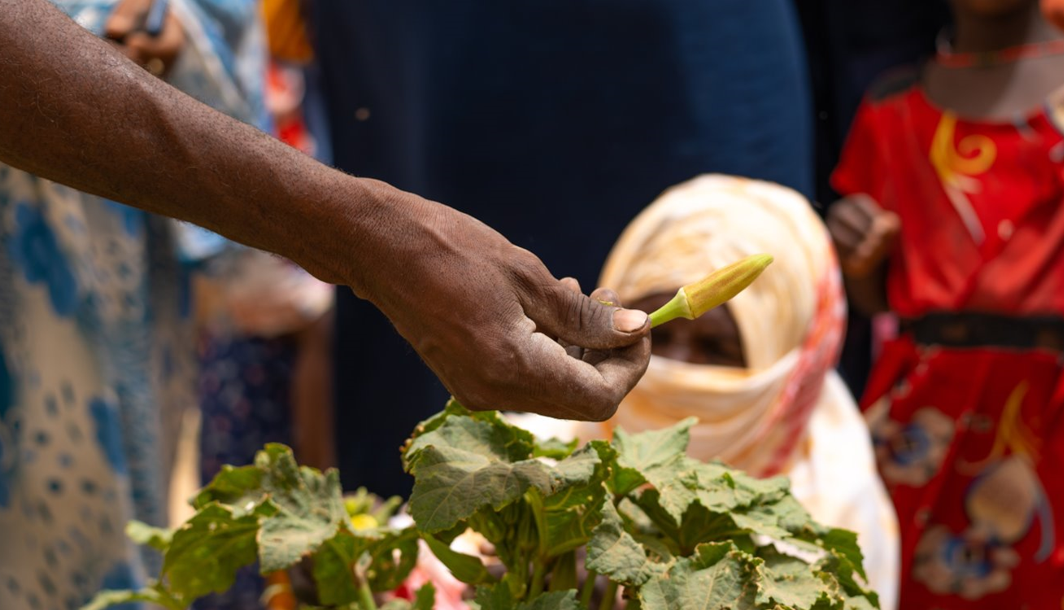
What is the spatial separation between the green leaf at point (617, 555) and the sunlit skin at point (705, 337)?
1.02m

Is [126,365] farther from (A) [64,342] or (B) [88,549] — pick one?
(B) [88,549]

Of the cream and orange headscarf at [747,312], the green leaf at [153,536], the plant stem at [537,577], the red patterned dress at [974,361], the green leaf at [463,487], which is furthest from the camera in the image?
the red patterned dress at [974,361]

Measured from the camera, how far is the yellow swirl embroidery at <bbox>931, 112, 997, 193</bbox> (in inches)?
91.4

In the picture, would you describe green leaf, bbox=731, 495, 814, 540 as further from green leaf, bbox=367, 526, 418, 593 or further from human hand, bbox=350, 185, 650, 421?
green leaf, bbox=367, 526, 418, 593

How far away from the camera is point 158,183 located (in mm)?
931

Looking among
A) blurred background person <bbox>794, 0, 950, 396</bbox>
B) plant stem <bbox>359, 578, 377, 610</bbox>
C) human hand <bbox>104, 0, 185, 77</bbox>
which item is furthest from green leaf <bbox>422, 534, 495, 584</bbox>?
blurred background person <bbox>794, 0, 950, 396</bbox>

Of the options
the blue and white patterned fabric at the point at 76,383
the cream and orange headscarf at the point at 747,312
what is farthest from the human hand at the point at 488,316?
the blue and white patterned fabric at the point at 76,383

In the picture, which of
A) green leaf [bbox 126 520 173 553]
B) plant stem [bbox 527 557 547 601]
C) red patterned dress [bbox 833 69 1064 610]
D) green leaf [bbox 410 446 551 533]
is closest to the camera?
green leaf [bbox 410 446 551 533]

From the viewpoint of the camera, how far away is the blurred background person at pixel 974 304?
2260 millimetres

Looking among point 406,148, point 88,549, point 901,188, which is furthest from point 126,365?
point 901,188

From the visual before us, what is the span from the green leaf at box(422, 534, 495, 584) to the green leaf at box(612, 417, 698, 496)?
0.41 ft

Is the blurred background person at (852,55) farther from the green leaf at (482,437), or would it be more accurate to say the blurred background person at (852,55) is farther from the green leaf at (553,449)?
the green leaf at (482,437)

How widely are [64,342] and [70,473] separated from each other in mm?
197

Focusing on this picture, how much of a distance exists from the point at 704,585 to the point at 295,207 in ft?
1.28
